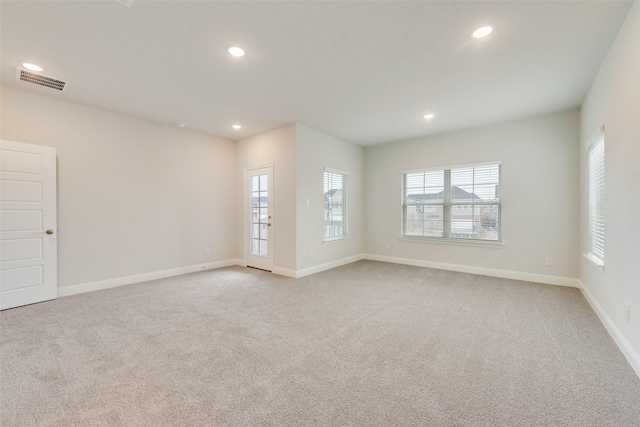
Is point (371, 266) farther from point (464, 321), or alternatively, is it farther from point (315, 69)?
point (315, 69)

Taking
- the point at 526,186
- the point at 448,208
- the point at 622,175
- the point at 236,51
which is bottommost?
the point at 448,208

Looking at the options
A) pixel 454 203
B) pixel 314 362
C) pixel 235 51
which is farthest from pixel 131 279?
pixel 454 203

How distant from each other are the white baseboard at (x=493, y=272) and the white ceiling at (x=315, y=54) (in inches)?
104

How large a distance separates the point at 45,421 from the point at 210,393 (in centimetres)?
88

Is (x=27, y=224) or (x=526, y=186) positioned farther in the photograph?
(x=526, y=186)

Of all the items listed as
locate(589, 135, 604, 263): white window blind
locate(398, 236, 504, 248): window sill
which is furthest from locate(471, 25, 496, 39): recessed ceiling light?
locate(398, 236, 504, 248): window sill

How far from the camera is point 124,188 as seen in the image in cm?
439

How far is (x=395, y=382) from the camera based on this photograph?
1909 millimetres

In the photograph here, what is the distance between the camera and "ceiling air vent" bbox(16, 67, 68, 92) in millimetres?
3092

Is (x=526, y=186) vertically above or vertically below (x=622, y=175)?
above

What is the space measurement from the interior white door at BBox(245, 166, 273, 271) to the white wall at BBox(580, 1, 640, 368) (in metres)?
4.58

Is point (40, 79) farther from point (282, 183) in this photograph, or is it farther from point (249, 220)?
point (249, 220)

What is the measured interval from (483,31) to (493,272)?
13.2ft

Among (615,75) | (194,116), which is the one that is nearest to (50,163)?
(194,116)
